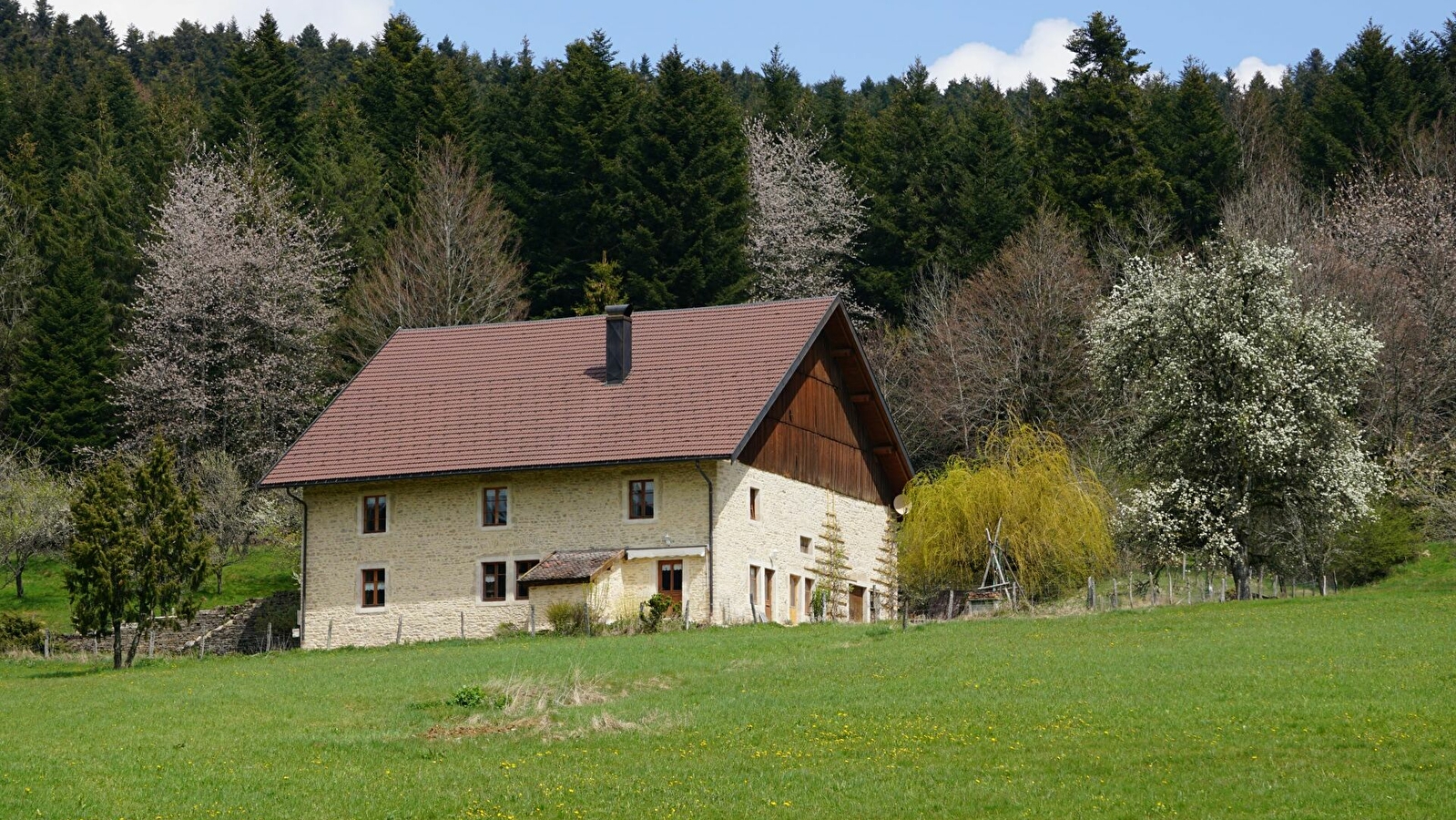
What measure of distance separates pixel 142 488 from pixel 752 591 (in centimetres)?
1521

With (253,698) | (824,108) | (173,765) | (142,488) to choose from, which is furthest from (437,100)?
(173,765)

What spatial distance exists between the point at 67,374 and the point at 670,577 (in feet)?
107

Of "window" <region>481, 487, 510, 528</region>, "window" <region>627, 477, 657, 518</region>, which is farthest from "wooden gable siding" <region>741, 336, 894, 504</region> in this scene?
"window" <region>481, 487, 510, 528</region>

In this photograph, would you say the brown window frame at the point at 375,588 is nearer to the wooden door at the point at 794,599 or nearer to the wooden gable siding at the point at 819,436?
the wooden gable siding at the point at 819,436

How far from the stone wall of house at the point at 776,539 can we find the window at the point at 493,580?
5.67 m

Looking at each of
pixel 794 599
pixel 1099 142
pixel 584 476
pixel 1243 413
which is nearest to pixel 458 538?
pixel 584 476

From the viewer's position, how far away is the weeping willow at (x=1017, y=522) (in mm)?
49250

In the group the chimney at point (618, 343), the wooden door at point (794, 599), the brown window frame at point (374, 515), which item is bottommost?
the wooden door at point (794, 599)

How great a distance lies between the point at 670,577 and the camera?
144 feet

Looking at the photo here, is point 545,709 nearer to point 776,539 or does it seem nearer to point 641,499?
point 641,499

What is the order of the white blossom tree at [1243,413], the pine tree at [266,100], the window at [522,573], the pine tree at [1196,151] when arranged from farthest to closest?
the pine tree at [266,100] < the pine tree at [1196,151] < the window at [522,573] < the white blossom tree at [1243,413]

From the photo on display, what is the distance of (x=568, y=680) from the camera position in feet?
94.4

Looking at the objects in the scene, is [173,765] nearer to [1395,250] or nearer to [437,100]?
[1395,250]

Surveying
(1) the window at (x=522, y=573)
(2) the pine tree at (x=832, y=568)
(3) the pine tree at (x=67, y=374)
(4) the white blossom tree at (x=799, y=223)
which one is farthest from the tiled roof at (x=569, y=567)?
(3) the pine tree at (x=67, y=374)
